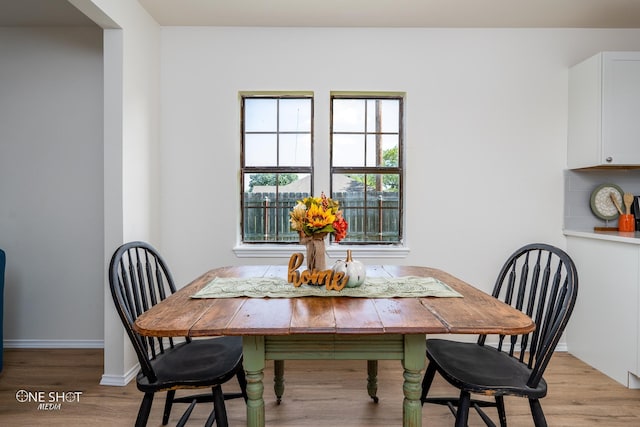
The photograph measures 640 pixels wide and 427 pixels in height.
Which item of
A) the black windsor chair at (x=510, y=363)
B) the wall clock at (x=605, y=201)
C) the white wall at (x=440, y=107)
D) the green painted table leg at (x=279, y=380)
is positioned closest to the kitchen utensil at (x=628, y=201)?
the wall clock at (x=605, y=201)

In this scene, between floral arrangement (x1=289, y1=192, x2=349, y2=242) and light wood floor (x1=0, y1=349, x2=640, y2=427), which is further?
light wood floor (x1=0, y1=349, x2=640, y2=427)

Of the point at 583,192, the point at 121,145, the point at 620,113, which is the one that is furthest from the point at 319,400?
the point at 620,113

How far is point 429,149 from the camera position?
2.92m

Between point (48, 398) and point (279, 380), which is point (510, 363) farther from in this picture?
point (48, 398)

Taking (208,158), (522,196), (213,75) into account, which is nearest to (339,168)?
(208,158)

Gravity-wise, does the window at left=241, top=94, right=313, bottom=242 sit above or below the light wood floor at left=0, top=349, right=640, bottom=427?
above

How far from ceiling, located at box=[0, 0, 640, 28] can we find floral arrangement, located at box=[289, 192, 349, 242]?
1.64 metres

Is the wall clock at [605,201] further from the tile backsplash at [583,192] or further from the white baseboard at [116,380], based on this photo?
the white baseboard at [116,380]

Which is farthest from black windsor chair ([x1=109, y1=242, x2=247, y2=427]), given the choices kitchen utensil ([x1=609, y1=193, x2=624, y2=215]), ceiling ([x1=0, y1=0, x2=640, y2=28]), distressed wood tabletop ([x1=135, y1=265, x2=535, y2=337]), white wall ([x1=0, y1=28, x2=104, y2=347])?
kitchen utensil ([x1=609, y1=193, x2=624, y2=215])

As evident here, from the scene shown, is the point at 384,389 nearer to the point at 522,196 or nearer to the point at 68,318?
the point at 522,196

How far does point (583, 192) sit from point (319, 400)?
2.52 meters

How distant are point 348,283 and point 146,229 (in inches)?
67.6

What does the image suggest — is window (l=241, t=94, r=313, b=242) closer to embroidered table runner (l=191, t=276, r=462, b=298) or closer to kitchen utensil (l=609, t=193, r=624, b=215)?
embroidered table runner (l=191, t=276, r=462, b=298)

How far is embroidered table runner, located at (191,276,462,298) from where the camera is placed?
162 cm
